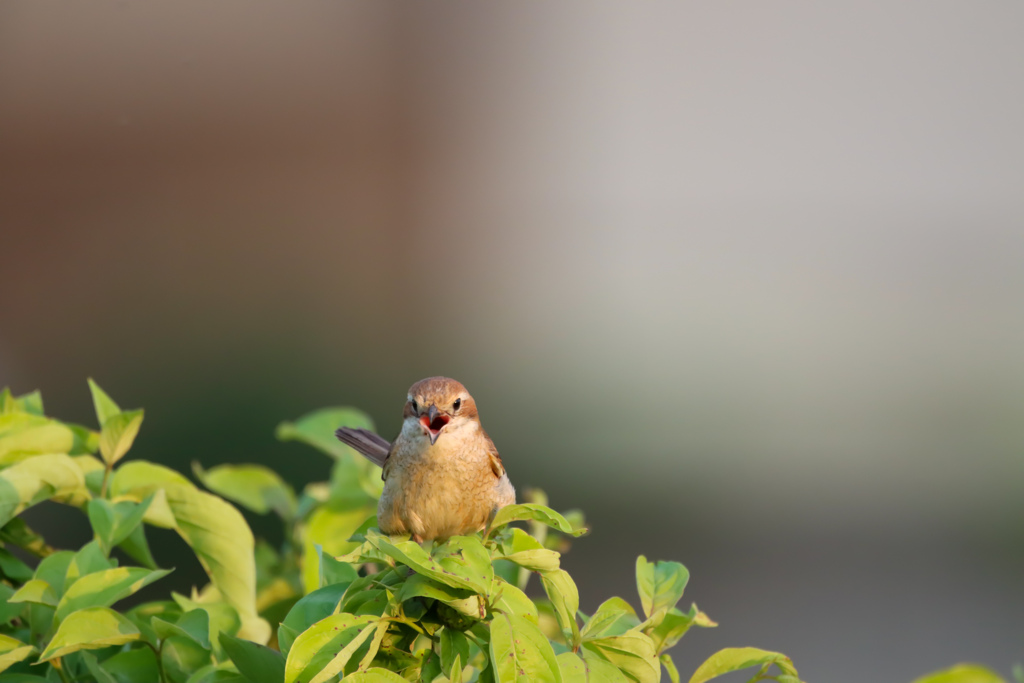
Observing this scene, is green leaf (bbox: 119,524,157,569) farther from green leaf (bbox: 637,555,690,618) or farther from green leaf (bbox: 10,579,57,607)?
green leaf (bbox: 637,555,690,618)

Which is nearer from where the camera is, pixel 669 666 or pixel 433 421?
pixel 669 666

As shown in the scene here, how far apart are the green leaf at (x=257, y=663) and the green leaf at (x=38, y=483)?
0.40 metres

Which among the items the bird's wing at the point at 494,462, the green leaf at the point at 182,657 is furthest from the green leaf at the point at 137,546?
the bird's wing at the point at 494,462

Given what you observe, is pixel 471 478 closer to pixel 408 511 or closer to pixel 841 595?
pixel 408 511

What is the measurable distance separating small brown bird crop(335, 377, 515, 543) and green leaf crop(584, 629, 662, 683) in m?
0.30

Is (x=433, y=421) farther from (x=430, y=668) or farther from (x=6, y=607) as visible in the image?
(x=6, y=607)

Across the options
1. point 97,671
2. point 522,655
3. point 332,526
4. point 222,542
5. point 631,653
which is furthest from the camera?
point 332,526

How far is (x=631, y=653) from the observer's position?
757 mm

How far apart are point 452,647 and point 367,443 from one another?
64 centimetres

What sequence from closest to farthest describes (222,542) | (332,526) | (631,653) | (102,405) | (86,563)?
(631,653) < (86,563) < (222,542) < (102,405) < (332,526)

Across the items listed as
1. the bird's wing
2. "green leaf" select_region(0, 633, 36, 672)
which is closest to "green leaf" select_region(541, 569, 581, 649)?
the bird's wing

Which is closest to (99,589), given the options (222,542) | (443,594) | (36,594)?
(36,594)

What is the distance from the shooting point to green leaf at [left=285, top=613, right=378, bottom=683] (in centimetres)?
69

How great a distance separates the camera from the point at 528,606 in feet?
2.33
